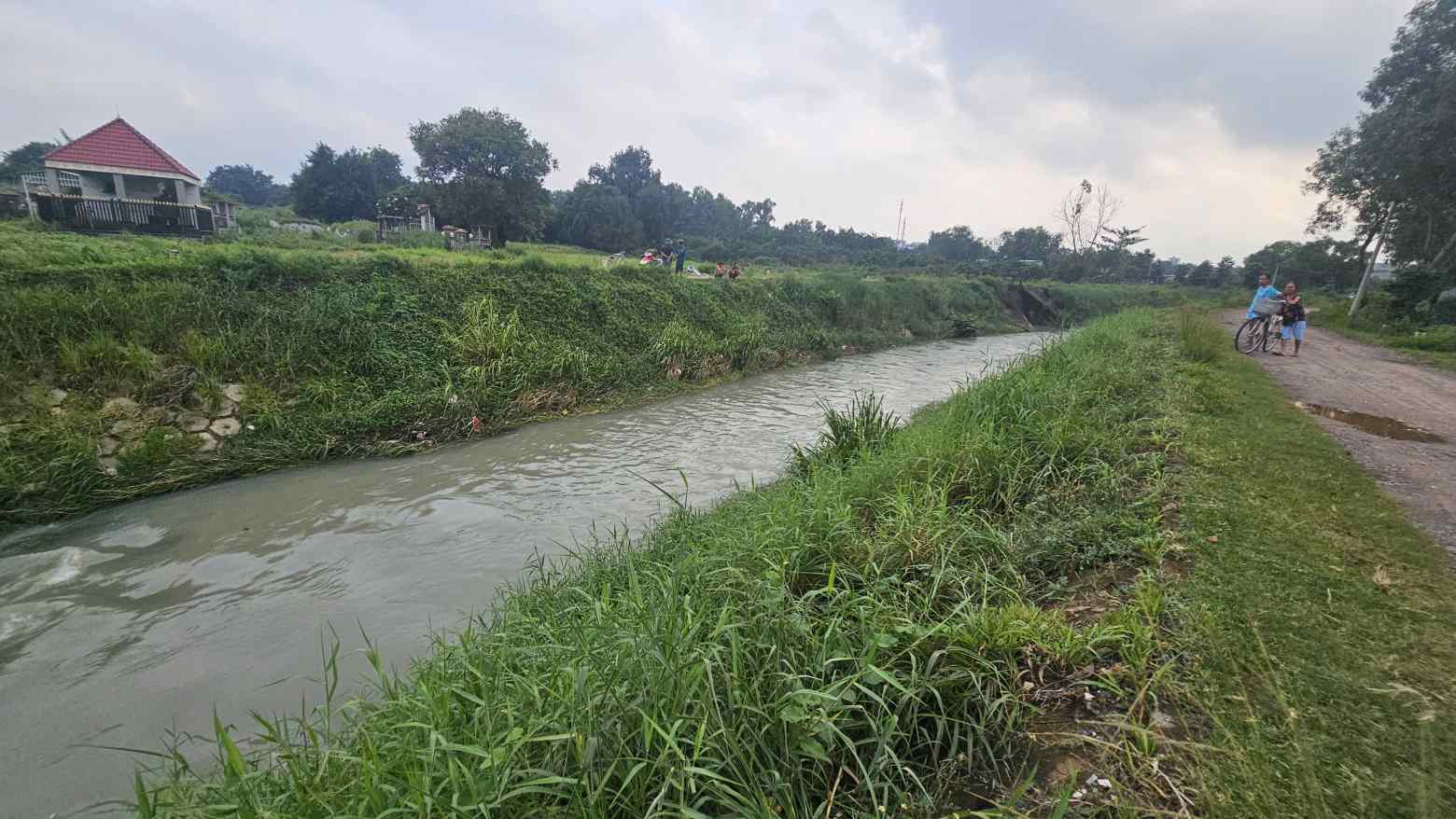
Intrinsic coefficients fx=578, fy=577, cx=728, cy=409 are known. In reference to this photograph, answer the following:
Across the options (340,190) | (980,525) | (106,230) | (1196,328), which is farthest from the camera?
(340,190)

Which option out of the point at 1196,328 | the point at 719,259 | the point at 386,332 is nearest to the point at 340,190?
the point at 719,259

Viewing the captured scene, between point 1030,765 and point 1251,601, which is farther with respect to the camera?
point 1251,601

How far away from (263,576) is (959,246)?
238ft

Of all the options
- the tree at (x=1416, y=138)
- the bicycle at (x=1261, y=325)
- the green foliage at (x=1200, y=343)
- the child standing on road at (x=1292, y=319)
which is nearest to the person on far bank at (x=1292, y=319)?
the child standing on road at (x=1292, y=319)

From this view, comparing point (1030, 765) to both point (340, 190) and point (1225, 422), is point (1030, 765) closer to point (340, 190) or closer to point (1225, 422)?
point (1225, 422)

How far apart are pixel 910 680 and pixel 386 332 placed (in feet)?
31.2

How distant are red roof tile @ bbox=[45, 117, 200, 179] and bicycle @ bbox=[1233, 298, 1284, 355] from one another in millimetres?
34484

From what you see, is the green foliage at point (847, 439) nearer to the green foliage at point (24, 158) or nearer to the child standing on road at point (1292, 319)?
the child standing on road at point (1292, 319)

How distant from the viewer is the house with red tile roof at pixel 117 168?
67.7ft

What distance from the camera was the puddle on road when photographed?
16.9 feet

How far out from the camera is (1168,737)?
182 cm

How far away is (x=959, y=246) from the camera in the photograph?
67.2m

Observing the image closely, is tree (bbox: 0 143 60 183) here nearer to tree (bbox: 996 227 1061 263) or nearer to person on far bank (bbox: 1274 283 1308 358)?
person on far bank (bbox: 1274 283 1308 358)

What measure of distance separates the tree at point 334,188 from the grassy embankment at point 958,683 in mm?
46382
